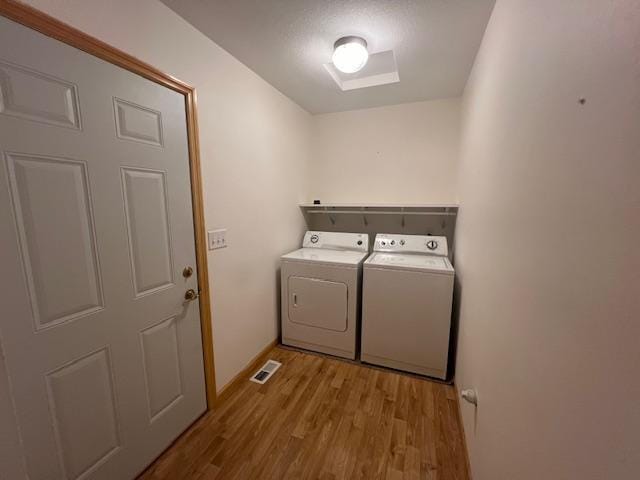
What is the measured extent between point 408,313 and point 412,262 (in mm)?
418

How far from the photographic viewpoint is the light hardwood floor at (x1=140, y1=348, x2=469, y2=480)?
1.37 meters

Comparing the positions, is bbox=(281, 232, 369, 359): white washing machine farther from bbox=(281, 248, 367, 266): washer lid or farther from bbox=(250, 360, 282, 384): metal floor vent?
bbox=(250, 360, 282, 384): metal floor vent

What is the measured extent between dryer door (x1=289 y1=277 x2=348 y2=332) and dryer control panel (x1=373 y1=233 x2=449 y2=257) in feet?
2.26

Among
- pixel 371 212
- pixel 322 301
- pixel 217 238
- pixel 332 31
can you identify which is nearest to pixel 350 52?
pixel 332 31

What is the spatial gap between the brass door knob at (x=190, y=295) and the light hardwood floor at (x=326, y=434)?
825mm

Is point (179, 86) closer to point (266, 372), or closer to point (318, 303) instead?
point (318, 303)

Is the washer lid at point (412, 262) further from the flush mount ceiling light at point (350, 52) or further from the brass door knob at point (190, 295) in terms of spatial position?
the flush mount ceiling light at point (350, 52)

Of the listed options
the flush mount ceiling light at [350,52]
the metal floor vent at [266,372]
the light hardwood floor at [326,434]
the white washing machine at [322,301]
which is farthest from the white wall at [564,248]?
the metal floor vent at [266,372]

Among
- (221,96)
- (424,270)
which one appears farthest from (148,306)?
(424,270)

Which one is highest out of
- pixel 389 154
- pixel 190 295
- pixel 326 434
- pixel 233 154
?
pixel 389 154

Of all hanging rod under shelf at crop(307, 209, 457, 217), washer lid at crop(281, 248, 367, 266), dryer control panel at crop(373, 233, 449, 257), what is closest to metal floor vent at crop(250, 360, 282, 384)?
Answer: washer lid at crop(281, 248, 367, 266)

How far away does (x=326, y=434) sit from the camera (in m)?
1.58

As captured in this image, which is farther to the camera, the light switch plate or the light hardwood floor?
the light switch plate

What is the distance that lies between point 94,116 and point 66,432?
1.28 metres
